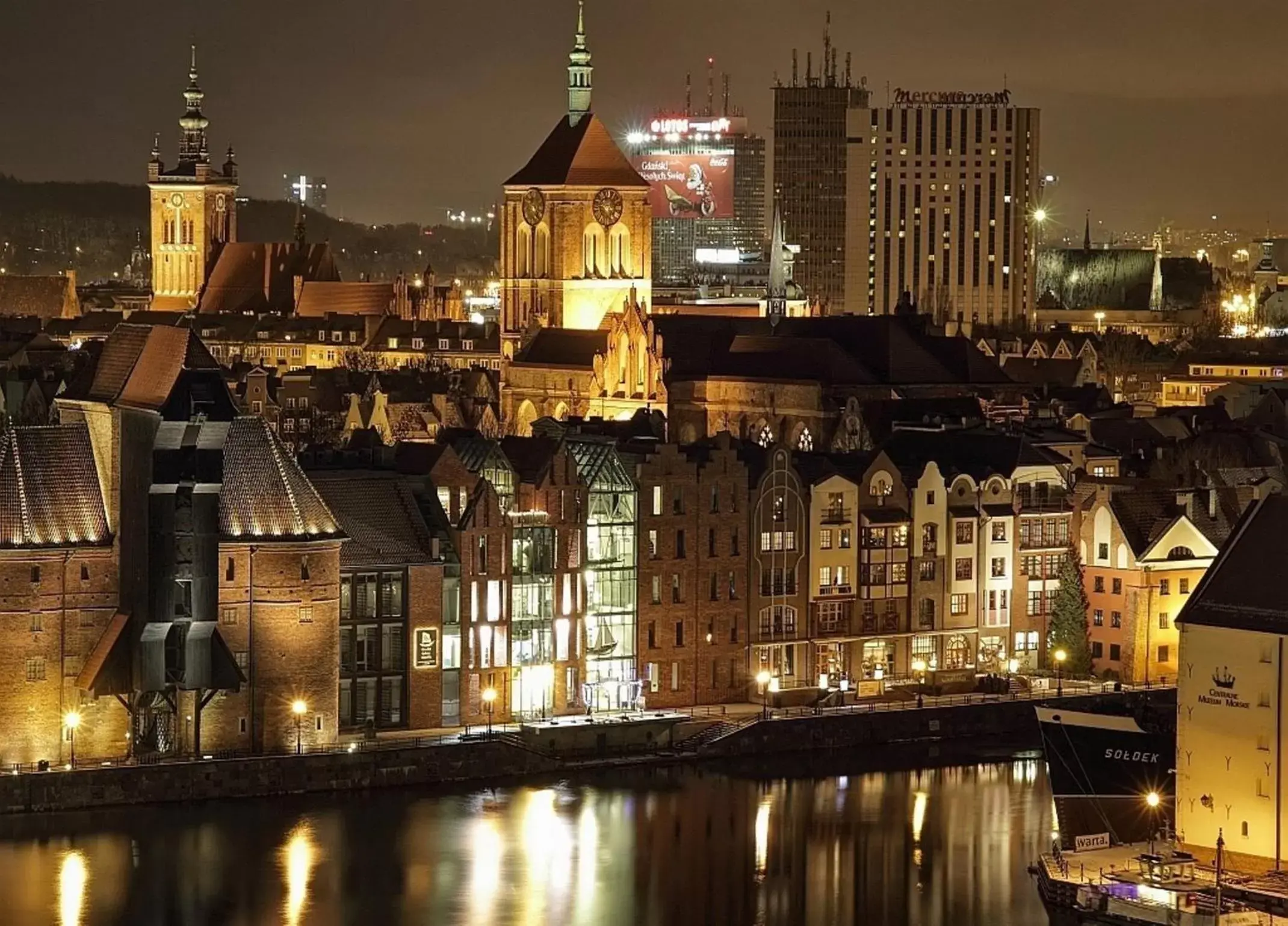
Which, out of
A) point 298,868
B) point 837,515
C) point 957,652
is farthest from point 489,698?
point 957,652

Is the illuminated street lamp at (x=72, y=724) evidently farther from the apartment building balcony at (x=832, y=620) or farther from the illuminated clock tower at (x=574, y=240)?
the illuminated clock tower at (x=574, y=240)

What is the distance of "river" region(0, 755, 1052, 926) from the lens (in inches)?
1989

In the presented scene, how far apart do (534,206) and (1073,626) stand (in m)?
51.2

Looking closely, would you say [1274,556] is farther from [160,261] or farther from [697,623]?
[160,261]

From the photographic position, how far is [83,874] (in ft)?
169

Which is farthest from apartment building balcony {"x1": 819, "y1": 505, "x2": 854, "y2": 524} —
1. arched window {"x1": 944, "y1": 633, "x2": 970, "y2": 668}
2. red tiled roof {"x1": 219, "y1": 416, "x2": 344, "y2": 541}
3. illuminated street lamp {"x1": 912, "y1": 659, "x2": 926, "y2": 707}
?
red tiled roof {"x1": 219, "y1": 416, "x2": 344, "y2": 541}

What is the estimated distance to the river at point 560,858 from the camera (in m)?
50.5

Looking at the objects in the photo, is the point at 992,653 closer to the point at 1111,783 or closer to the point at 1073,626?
the point at 1073,626

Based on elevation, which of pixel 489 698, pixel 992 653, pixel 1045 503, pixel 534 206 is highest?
pixel 534 206

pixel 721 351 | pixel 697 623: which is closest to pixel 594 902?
pixel 697 623

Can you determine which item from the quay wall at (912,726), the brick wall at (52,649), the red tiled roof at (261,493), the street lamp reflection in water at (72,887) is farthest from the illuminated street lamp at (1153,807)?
the brick wall at (52,649)

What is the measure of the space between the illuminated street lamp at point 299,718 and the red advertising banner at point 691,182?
443 ft

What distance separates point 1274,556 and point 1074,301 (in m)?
143

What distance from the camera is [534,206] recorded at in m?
117
